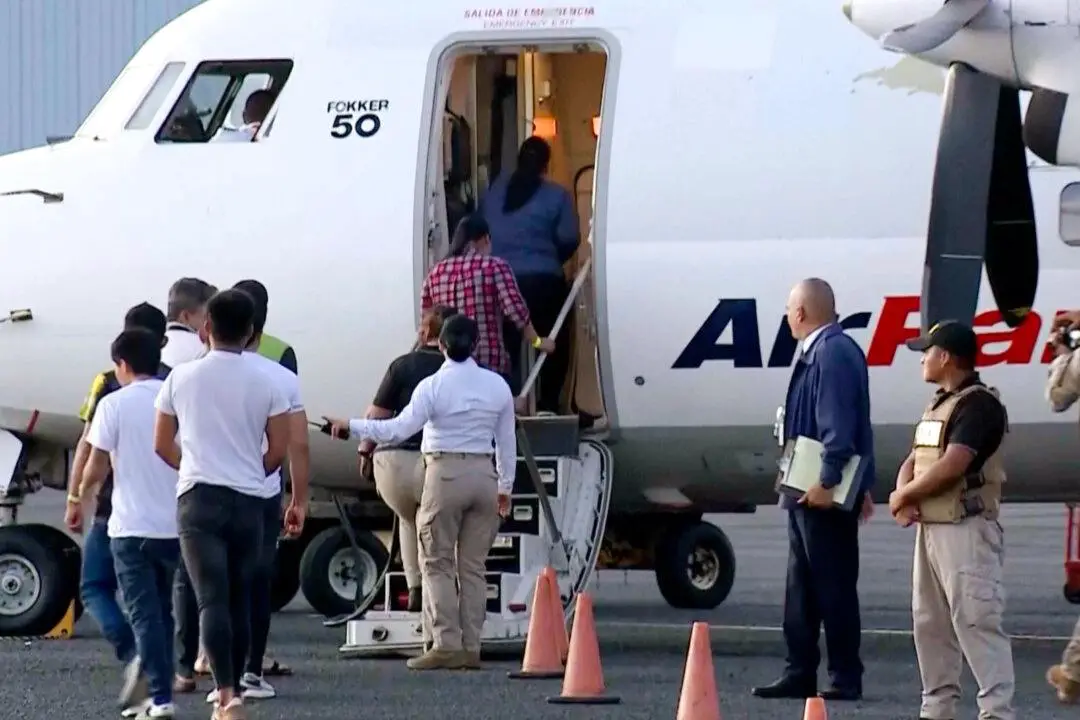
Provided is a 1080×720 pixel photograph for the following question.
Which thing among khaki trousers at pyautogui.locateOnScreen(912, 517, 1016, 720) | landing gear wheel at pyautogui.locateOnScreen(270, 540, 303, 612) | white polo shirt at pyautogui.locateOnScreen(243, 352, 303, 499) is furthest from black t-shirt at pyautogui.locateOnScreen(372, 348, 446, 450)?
khaki trousers at pyautogui.locateOnScreen(912, 517, 1016, 720)

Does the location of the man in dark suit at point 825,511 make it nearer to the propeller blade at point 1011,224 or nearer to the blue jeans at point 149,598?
the propeller blade at point 1011,224

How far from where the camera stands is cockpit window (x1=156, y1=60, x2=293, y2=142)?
12430mm

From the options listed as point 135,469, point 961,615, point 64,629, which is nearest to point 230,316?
point 135,469

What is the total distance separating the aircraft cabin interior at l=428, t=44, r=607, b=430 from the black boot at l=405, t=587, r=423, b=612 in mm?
1410

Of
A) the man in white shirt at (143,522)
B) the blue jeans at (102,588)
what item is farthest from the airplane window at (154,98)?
the man in white shirt at (143,522)

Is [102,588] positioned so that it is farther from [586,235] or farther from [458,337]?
[586,235]

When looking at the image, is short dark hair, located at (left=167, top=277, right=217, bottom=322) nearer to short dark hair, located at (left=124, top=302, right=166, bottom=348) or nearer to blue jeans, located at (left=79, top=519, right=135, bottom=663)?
short dark hair, located at (left=124, top=302, right=166, bottom=348)

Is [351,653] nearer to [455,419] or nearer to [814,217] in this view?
[455,419]

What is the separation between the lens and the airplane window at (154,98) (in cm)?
1256

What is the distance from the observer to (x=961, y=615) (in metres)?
8.42

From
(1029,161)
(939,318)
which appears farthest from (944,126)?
(1029,161)

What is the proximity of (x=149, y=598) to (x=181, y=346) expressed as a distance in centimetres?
146

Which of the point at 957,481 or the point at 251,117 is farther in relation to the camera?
the point at 251,117

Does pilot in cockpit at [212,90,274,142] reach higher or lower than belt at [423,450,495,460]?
higher
